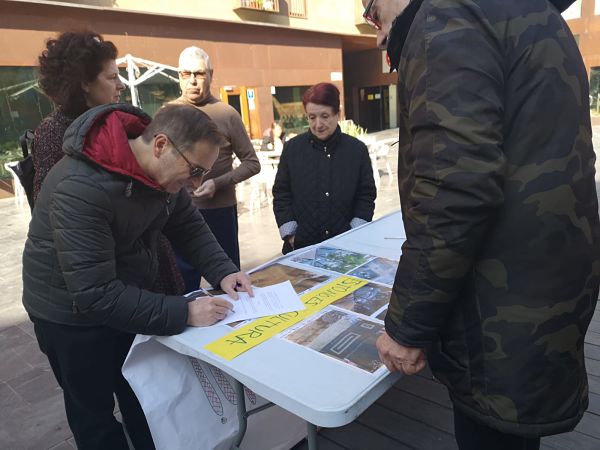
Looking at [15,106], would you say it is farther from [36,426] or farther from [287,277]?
[287,277]

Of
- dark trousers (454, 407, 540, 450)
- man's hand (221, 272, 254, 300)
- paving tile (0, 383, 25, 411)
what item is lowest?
paving tile (0, 383, 25, 411)

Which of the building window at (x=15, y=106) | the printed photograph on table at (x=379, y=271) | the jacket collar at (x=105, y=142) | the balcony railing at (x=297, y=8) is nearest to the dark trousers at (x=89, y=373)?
the jacket collar at (x=105, y=142)

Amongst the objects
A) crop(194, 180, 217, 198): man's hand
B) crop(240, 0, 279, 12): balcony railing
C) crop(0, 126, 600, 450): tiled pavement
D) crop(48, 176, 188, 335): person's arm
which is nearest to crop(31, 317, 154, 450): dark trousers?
crop(48, 176, 188, 335): person's arm

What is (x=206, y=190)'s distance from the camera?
257cm

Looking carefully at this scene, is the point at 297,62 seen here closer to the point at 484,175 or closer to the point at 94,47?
the point at 94,47

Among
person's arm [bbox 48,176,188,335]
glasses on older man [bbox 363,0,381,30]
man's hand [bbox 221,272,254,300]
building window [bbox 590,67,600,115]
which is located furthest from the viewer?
building window [bbox 590,67,600,115]

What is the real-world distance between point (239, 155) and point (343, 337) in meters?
1.77

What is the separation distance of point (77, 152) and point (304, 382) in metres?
0.89

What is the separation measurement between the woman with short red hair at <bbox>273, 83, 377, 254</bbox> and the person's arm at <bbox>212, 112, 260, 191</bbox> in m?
0.28

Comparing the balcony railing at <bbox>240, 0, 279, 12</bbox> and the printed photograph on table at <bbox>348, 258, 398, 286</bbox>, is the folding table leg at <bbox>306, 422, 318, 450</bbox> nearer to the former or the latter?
the printed photograph on table at <bbox>348, 258, 398, 286</bbox>

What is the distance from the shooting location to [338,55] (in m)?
15.9

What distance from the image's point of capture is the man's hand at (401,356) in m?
1.04

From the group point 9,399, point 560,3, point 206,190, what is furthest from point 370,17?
point 9,399

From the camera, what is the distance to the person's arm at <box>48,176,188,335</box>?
4.13ft
